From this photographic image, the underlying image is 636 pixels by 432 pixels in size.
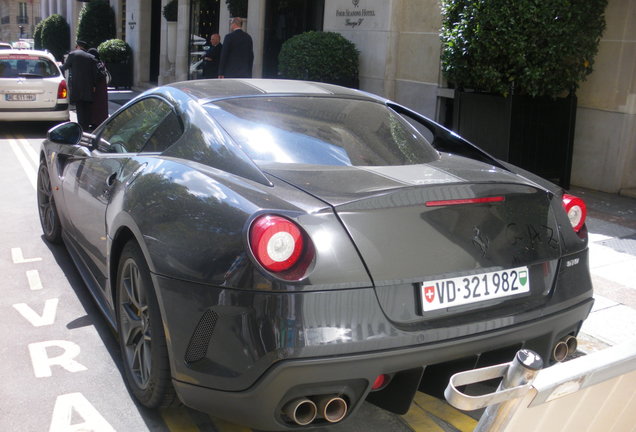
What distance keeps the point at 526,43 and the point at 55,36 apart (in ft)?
102

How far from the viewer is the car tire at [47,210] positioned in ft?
19.3

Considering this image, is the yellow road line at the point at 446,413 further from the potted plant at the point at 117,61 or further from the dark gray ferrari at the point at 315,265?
the potted plant at the point at 117,61

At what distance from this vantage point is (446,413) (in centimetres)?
360

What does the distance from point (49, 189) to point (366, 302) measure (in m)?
4.09

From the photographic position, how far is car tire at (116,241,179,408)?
3.11m

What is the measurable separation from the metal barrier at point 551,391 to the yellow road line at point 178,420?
1772mm

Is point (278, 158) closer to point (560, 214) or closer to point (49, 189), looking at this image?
point (560, 214)

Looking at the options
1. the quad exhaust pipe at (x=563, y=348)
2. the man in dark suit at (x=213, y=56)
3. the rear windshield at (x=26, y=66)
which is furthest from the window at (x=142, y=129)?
the man in dark suit at (x=213, y=56)

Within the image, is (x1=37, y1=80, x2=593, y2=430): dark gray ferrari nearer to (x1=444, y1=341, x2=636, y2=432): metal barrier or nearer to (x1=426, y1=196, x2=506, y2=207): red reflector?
(x1=426, y1=196, x2=506, y2=207): red reflector

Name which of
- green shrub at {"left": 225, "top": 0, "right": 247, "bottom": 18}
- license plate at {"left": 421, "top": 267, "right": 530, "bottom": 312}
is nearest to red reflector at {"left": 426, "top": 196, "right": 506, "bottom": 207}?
license plate at {"left": 421, "top": 267, "right": 530, "bottom": 312}

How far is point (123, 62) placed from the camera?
77.3ft

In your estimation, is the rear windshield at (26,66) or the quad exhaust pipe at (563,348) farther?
the rear windshield at (26,66)

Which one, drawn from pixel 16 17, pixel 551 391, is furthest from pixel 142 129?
pixel 16 17

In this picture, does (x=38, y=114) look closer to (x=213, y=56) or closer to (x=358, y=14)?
(x=213, y=56)
